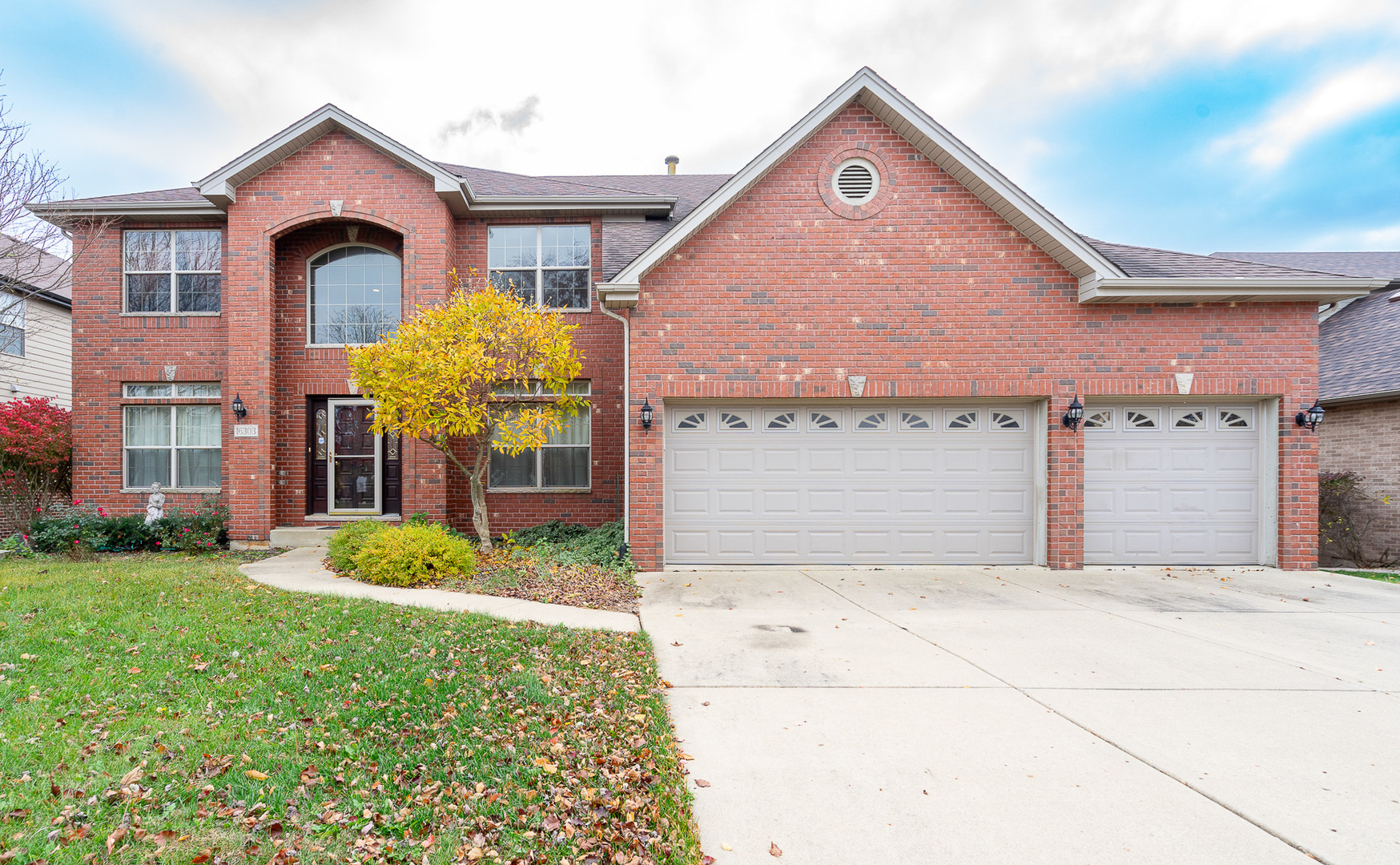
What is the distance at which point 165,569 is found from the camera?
7.82 meters

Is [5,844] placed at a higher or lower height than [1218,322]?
lower

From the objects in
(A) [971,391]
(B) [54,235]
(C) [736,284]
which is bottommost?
(A) [971,391]

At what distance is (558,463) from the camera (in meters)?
10.9

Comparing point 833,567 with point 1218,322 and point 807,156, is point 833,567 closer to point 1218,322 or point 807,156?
point 807,156

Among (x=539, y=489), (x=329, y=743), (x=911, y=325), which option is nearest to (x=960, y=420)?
(x=911, y=325)

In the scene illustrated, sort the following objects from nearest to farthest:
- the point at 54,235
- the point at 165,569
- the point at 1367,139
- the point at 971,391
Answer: the point at 165,569 < the point at 971,391 < the point at 54,235 < the point at 1367,139

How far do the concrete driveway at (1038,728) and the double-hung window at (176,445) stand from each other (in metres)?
9.77

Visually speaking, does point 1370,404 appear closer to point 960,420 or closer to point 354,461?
point 960,420

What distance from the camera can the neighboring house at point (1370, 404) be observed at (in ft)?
32.7

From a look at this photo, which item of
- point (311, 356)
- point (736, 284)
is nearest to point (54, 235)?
point (311, 356)

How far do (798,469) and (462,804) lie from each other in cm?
685

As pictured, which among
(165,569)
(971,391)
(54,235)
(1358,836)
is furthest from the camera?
(54,235)

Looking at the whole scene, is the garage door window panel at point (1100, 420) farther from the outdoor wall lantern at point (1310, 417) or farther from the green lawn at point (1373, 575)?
Result: the green lawn at point (1373, 575)

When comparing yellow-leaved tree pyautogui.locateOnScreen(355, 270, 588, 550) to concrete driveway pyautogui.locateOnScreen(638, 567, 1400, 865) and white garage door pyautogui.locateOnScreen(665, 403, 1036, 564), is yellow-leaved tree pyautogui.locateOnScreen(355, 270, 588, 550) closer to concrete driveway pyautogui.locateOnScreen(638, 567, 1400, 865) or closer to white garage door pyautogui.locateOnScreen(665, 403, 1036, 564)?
white garage door pyautogui.locateOnScreen(665, 403, 1036, 564)
